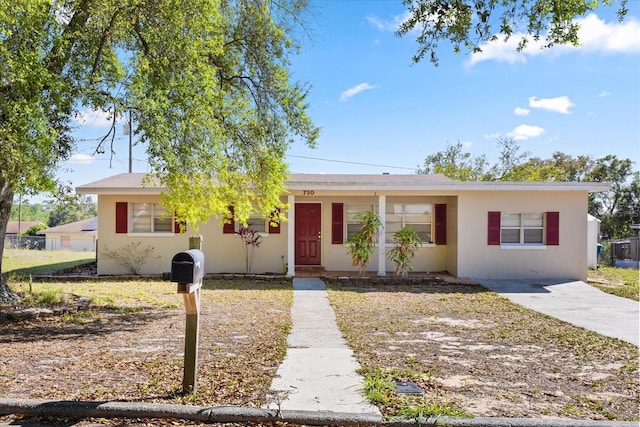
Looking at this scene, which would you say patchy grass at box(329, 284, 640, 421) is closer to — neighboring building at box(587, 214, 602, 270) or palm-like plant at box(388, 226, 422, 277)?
palm-like plant at box(388, 226, 422, 277)

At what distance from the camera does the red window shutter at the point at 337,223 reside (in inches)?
591

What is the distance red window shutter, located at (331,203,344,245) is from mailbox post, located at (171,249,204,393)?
1082 centimetres

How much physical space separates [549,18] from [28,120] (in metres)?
6.44

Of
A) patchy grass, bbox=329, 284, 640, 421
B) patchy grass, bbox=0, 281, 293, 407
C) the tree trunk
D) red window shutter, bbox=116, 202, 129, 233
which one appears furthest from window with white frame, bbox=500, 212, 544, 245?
the tree trunk

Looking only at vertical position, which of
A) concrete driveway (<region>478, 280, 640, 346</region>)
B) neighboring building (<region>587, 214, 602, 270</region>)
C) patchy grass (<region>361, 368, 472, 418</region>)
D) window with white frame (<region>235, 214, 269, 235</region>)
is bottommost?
concrete driveway (<region>478, 280, 640, 346</region>)

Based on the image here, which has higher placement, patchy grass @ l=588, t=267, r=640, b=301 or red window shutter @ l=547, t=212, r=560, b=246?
red window shutter @ l=547, t=212, r=560, b=246

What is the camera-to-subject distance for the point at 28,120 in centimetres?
594

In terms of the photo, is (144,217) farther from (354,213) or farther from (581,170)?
(581,170)

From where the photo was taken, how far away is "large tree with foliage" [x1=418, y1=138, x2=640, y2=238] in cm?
3866

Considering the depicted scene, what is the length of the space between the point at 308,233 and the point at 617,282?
9.51 metres

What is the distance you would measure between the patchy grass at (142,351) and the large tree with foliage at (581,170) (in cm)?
3277

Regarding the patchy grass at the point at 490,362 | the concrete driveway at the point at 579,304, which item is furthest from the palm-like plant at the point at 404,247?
the patchy grass at the point at 490,362

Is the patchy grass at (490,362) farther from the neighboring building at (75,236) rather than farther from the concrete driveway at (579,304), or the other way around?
the neighboring building at (75,236)

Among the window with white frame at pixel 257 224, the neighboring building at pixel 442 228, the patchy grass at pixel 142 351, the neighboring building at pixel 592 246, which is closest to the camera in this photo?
the patchy grass at pixel 142 351
